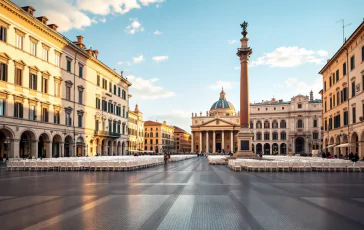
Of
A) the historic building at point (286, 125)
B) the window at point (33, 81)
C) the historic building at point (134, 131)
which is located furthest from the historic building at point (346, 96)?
the historic building at point (286, 125)

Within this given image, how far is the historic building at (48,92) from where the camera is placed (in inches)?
1320

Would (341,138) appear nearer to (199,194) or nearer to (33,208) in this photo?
(199,194)

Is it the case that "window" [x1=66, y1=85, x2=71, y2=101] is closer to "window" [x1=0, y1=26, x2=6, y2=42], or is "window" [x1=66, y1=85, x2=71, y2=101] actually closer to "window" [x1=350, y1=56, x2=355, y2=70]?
"window" [x1=0, y1=26, x2=6, y2=42]

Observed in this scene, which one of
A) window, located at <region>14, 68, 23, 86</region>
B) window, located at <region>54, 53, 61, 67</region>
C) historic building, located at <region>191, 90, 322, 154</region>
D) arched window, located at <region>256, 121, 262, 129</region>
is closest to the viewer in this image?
window, located at <region>14, 68, 23, 86</region>

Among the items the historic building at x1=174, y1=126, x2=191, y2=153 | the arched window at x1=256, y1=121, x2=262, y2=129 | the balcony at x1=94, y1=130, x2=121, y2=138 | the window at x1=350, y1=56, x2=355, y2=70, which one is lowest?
the historic building at x1=174, y1=126, x2=191, y2=153

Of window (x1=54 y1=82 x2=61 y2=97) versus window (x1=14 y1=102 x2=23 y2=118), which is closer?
window (x1=14 y1=102 x2=23 y2=118)

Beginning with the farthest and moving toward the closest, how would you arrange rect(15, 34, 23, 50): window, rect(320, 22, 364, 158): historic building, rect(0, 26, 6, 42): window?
1. rect(320, 22, 364, 158): historic building
2. rect(15, 34, 23, 50): window
3. rect(0, 26, 6, 42): window

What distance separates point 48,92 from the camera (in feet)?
135

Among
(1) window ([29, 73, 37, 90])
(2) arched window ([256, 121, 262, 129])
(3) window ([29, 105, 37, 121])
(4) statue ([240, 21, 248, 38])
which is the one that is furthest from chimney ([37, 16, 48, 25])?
(2) arched window ([256, 121, 262, 129])

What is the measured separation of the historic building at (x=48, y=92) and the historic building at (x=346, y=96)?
3646 cm

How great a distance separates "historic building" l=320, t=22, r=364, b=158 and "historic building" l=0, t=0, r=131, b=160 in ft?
120

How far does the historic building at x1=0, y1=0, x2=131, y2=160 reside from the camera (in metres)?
33.5

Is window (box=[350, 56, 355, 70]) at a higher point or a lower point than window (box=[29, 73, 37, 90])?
higher

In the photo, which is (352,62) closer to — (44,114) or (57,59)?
(57,59)
